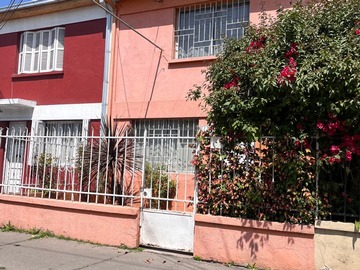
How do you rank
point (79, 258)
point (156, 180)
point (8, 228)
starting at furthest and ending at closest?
1. point (8, 228)
2. point (156, 180)
3. point (79, 258)

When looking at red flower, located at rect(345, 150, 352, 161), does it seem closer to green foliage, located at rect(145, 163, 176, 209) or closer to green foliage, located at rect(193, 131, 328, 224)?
green foliage, located at rect(193, 131, 328, 224)

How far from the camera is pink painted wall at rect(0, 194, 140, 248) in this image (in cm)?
686

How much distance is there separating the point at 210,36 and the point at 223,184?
14.7ft

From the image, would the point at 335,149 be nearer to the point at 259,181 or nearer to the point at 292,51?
the point at 259,181

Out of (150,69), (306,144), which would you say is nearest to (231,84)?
(306,144)

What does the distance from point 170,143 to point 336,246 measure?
4144 millimetres

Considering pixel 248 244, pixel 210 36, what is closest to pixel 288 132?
pixel 248 244

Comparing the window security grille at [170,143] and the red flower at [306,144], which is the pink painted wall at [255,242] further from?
the window security grille at [170,143]

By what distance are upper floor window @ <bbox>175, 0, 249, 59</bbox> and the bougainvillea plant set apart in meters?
3.00

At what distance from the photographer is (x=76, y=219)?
7344mm

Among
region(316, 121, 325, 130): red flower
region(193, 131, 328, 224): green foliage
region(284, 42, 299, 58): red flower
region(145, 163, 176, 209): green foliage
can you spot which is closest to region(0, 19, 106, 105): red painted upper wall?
region(145, 163, 176, 209): green foliage

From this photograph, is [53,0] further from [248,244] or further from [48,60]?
[248,244]

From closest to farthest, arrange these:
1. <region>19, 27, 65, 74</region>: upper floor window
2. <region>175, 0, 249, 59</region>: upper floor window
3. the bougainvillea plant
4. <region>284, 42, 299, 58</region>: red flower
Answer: the bougainvillea plant → <region>284, 42, 299, 58</region>: red flower → <region>175, 0, 249, 59</region>: upper floor window → <region>19, 27, 65, 74</region>: upper floor window

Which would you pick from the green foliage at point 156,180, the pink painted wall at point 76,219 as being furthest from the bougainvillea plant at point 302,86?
the pink painted wall at point 76,219
